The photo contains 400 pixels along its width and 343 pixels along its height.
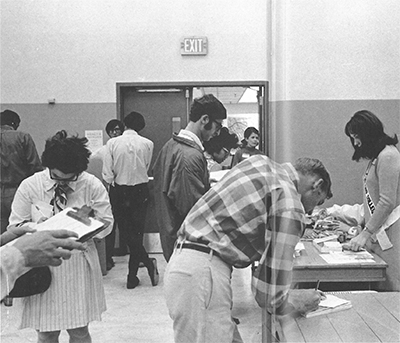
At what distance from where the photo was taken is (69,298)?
1.52 metres

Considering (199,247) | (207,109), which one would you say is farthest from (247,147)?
(199,247)

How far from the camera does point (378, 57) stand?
1.50 m

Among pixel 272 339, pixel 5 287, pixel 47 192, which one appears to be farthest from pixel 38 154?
pixel 272 339

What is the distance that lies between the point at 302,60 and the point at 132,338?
57.2 inches

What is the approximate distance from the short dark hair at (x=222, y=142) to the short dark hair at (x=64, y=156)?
39 cm

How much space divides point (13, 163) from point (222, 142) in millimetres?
661

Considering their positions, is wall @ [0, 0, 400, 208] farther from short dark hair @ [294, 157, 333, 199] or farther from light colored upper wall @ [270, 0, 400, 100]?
short dark hair @ [294, 157, 333, 199]

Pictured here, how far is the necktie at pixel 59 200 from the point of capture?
1432 mm

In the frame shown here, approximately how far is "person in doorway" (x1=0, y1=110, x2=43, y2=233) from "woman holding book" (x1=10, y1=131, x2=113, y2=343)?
0.08 feet

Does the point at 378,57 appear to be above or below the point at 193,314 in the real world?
above

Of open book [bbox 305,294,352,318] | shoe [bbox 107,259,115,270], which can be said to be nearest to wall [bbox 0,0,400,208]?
open book [bbox 305,294,352,318]

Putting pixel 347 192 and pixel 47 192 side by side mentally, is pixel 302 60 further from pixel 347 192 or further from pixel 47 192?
pixel 47 192

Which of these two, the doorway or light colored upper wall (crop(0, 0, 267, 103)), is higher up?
light colored upper wall (crop(0, 0, 267, 103))

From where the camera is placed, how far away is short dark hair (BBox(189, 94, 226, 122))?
61.2 inches
